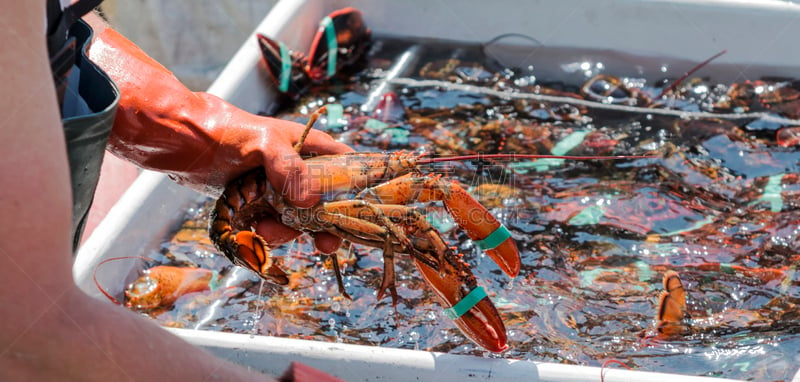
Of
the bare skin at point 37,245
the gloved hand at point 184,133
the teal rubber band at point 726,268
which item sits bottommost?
the teal rubber band at point 726,268

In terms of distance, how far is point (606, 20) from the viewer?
11.7 ft

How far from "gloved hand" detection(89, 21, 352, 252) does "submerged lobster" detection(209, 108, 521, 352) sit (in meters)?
0.07

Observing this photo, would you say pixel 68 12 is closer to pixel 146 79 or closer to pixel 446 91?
pixel 146 79

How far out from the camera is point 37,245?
841 mm

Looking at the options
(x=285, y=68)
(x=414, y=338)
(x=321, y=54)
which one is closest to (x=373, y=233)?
(x=414, y=338)

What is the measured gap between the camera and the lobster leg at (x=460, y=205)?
1975 millimetres

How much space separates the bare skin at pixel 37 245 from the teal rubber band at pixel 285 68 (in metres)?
2.44

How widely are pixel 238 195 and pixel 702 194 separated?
173cm

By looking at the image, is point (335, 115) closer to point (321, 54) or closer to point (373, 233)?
point (321, 54)

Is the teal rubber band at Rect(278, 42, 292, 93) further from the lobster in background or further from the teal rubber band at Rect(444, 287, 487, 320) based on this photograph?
the teal rubber band at Rect(444, 287, 487, 320)

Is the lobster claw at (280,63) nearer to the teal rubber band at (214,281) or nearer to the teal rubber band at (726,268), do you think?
the teal rubber band at (214,281)

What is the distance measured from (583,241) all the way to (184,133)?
139 cm

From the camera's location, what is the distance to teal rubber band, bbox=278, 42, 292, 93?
3.29 m

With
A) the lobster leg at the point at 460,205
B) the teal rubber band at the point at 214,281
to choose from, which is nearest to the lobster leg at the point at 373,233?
the lobster leg at the point at 460,205
